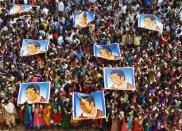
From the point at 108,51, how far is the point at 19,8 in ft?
19.8

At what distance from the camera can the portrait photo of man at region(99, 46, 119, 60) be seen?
24.2m

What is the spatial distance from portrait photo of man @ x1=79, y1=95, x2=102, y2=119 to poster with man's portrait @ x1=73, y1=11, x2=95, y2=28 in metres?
5.84

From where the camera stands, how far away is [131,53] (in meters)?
24.6

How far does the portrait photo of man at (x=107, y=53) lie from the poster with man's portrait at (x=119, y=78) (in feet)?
4.28

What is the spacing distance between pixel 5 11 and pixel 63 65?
585cm

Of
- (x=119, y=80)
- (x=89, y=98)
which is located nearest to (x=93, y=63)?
(x=119, y=80)

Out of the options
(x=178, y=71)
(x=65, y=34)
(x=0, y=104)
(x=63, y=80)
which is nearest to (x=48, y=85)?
(x=63, y=80)

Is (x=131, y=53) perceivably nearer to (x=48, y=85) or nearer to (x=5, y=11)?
(x=48, y=85)

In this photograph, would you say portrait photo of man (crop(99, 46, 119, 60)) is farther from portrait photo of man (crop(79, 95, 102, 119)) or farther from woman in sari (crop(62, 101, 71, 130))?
woman in sari (crop(62, 101, 71, 130))

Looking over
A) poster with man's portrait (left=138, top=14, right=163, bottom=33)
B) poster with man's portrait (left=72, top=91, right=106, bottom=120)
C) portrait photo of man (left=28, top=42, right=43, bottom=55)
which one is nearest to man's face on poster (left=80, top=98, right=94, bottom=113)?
poster with man's portrait (left=72, top=91, right=106, bottom=120)

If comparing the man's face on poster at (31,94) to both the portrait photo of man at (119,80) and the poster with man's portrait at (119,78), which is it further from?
the portrait photo of man at (119,80)

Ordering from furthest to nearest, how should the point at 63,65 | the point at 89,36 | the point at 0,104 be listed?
the point at 89,36 → the point at 63,65 → the point at 0,104

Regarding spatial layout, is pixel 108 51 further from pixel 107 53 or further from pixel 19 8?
pixel 19 8

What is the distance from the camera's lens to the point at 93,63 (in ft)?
78.1
